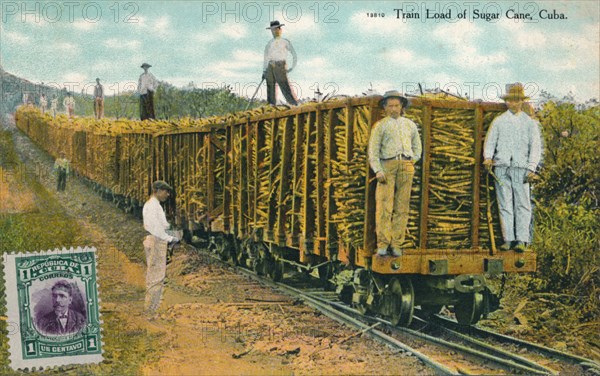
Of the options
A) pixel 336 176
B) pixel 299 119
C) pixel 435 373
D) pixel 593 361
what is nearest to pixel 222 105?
pixel 299 119

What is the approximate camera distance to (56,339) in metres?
8.00

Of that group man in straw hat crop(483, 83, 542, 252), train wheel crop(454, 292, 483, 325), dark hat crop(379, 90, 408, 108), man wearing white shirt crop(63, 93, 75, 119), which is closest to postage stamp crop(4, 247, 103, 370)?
man wearing white shirt crop(63, 93, 75, 119)

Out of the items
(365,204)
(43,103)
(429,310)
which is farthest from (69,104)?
(429,310)

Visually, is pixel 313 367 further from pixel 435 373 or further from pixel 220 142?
pixel 220 142

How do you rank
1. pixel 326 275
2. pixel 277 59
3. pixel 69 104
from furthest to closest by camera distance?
pixel 326 275 → pixel 69 104 → pixel 277 59

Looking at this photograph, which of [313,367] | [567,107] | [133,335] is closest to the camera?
[313,367]

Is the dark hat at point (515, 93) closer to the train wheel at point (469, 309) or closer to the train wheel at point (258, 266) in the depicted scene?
the train wheel at point (469, 309)

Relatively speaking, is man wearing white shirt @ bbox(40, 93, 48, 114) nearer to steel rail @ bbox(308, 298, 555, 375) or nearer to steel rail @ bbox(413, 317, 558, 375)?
steel rail @ bbox(308, 298, 555, 375)

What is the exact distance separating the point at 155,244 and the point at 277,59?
115 inches

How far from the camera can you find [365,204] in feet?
25.6

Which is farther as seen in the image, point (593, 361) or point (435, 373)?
point (593, 361)

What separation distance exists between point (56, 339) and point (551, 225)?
710cm

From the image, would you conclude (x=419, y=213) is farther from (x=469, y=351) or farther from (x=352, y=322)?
(x=352, y=322)

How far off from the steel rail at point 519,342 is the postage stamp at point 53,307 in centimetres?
441
